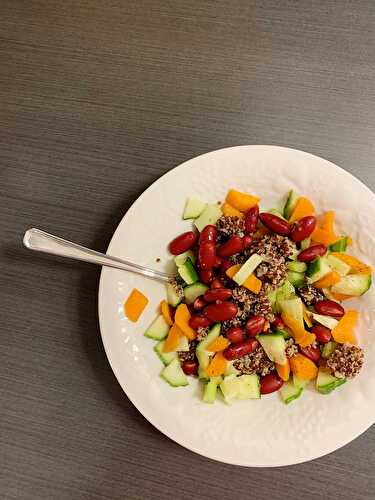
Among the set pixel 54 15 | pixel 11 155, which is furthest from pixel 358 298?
pixel 54 15

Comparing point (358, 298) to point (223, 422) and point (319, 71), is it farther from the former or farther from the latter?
point (319, 71)

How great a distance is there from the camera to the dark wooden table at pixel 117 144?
1.24 meters

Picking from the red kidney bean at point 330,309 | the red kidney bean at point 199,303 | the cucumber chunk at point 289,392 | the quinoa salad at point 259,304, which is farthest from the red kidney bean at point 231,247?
the cucumber chunk at point 289,392

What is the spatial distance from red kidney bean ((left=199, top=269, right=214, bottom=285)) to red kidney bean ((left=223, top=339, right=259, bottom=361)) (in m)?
0.15

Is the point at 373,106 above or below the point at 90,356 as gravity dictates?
above

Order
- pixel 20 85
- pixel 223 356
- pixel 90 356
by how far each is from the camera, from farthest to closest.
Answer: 1. pixel 20 85
2. pixel 90 356
3. pixel 223 356

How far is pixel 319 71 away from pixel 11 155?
0.81 metres

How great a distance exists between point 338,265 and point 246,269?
203 millimetres

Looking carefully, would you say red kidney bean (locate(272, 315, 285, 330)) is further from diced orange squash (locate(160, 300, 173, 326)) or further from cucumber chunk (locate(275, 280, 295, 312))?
diced orange squash (locate(160, 300, 173, 326))

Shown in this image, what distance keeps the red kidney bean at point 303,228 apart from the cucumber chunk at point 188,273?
0.76ft

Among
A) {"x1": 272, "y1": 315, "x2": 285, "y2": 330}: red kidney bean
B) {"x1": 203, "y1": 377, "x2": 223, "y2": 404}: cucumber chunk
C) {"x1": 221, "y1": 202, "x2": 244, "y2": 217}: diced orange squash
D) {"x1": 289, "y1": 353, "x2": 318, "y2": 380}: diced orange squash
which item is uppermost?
{"x1": 221, "y1": 202, "x2": 244, "y2": 217}: diced orange squash

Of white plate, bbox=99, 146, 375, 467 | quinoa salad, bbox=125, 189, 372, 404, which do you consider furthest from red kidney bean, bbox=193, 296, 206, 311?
white plate, bbox=99, 146, 375, 467

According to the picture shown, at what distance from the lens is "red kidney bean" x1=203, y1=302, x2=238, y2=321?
1.11 meters

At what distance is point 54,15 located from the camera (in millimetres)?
1383
